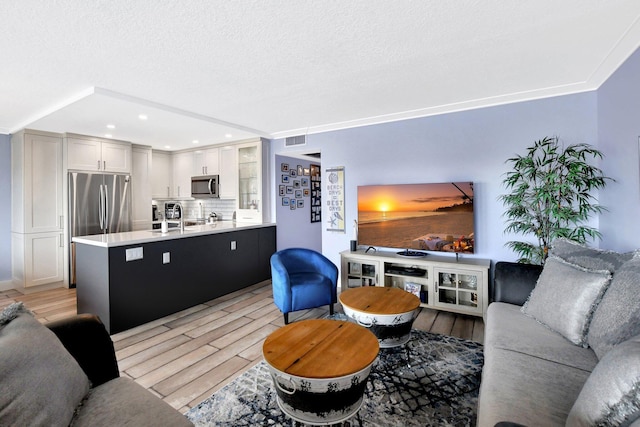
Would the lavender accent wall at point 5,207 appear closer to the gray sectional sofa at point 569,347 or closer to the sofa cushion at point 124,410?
the sofa cushion at point 124,410

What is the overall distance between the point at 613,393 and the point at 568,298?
44.0 inches

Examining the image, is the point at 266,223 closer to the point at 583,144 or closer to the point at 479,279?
the point at 479,279

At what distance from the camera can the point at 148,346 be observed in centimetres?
281

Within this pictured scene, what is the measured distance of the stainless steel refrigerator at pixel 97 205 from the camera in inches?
183

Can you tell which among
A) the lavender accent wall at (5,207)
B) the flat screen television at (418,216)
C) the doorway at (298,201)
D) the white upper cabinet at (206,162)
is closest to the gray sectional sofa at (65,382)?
the flat screen television at (418,216)

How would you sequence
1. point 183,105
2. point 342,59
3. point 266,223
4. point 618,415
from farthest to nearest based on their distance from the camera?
1. point 266,223
2. point 183,105
3. point 342,59
4. point 618,415

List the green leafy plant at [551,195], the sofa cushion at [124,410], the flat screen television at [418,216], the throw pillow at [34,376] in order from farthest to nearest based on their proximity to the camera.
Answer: the flat screen television at [418,216] < the green leafy plant at [551,195] < the sofa cushion at [124,410] < the throw pillow at [34,376]

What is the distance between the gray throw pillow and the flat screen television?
1834mm

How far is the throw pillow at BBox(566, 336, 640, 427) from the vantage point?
901mm

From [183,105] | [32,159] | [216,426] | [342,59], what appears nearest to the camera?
[216,426]

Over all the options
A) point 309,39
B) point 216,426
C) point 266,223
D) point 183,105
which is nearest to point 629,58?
point 309,39

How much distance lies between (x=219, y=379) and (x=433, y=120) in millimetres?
3574

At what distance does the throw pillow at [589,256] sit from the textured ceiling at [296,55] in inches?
58.8

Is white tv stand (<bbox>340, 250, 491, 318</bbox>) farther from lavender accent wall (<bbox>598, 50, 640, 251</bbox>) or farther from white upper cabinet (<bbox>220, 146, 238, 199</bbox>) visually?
white upper cabinet (<bbox>220, 146, 238, 199</bbox>)
